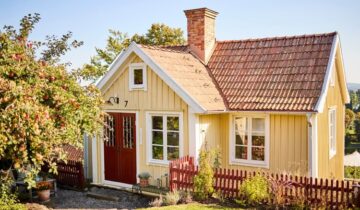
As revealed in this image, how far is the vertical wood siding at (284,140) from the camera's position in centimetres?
1286

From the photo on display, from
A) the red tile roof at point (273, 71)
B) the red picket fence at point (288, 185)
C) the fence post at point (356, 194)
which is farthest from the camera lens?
the red tile roof at point (273, 71)

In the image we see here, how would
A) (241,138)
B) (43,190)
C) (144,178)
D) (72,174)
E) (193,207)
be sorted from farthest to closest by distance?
1. (72,174)
2. (241,138)
3. (144,178)
4. (43,190)
5. (193,207)

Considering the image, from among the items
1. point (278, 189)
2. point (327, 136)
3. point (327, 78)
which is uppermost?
point (327, 78)

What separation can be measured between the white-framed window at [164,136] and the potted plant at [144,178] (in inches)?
22.2

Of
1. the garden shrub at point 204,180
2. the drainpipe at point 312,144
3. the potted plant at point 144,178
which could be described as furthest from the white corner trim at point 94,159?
the drainpipe at point 312,144

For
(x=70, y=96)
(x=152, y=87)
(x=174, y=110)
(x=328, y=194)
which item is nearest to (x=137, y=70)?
(x=152, y=87)

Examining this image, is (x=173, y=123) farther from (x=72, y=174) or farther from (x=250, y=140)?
(x=72, y=174)

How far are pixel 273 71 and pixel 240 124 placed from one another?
2.46 metres

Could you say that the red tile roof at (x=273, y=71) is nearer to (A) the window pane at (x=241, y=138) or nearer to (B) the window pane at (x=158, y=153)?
(A) the window pane at (x=241, y=138)

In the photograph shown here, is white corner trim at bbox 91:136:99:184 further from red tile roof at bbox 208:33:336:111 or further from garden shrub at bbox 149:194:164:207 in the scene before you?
red tile roof at bbox 208:33:336:111

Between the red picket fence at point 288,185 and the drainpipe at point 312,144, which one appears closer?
the red picket fence at point 288,185

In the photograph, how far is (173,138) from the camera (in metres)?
13.7

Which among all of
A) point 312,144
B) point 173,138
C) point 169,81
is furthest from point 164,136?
point 312,144

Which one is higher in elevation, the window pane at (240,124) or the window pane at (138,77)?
the window pane at (138,77)
